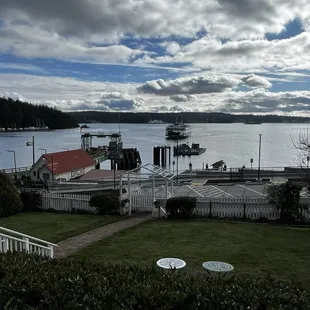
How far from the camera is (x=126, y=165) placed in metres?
67.0

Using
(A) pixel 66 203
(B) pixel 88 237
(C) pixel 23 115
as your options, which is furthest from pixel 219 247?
(C) pixel 23 115

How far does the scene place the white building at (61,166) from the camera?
123 ft

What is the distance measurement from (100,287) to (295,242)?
1002cm

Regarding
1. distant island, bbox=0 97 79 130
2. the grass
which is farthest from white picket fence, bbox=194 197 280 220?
distant island, bbox=0 97 79 130

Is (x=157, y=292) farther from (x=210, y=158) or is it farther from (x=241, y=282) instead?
(x=210, y=158)

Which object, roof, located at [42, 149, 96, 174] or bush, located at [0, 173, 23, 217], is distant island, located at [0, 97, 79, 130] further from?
bush, located at [0, 173, 23, 217]

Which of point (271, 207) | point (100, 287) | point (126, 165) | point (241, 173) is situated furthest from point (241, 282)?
point (126, 165)

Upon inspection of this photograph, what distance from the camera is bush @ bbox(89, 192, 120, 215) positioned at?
17.6m

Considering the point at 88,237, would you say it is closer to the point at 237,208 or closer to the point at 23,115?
the point at 237,208

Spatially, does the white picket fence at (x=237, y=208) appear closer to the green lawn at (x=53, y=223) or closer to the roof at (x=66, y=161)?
the green lawn at (x=53, y=223)

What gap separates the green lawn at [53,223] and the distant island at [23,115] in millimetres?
160674

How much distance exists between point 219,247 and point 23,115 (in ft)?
584

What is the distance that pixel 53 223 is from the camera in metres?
15.1

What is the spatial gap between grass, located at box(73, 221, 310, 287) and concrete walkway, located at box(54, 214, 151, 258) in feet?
1.26
